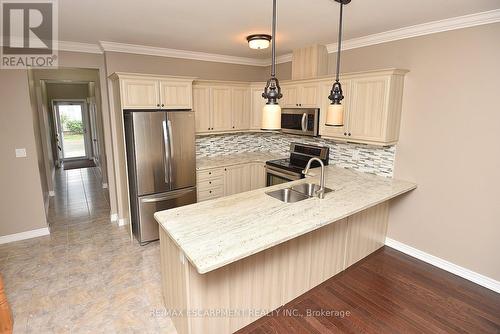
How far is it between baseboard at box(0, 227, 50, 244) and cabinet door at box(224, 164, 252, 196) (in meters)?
2.62

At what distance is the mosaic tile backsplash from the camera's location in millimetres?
3547

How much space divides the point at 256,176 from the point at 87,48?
308 cm

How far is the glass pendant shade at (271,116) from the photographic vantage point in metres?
1.84

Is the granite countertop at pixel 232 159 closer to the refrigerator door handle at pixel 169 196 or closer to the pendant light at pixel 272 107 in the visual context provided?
the refrigerator door handle at pixel 169 196

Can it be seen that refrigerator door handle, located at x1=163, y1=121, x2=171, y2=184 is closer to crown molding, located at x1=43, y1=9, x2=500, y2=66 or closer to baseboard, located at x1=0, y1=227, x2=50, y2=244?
crown molding, located at x1=43, y1=9, x2=500, y2=66

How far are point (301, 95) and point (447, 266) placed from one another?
2750 millimetres

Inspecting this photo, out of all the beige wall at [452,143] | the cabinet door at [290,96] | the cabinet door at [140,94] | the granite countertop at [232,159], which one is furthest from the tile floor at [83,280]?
the beige wall at [452,143]

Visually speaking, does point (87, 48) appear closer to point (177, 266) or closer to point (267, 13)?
point (267, 13)

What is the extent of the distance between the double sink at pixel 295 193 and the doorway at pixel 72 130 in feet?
28.0

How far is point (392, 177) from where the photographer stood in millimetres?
3463

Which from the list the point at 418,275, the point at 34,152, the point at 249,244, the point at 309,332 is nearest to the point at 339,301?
the point at 309,332

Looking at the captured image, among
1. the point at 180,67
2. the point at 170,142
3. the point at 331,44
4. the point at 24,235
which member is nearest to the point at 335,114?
the point at 331,44

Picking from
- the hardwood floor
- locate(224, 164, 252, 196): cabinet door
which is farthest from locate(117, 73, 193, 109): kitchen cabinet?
the hardwood floor

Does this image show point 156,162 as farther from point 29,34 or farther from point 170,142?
point 29,34
